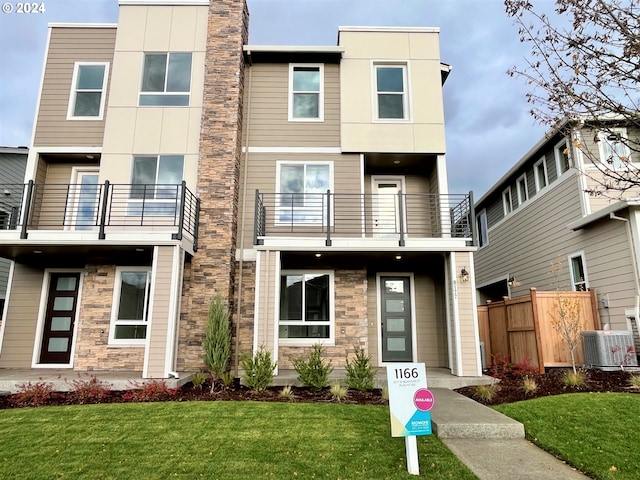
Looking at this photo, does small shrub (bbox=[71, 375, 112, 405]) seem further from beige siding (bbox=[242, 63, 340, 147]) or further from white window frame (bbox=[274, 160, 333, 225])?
beige siding (bbox=[242, 63, 340, 147])

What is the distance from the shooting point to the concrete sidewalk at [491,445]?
4.60 m

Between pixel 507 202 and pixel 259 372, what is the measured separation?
14061mm

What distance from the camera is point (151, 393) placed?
765 centimetres

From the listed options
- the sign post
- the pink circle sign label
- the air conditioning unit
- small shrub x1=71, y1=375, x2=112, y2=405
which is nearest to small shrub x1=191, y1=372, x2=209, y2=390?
small shrub x1=71, y1=375, x2=112, y2=405

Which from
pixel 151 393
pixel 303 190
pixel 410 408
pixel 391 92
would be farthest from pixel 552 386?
pixel 391 92

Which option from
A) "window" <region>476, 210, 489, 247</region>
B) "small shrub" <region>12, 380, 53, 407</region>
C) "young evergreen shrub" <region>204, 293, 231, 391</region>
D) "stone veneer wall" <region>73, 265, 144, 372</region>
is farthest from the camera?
"window" <region>476, 210, 489, 247</region>

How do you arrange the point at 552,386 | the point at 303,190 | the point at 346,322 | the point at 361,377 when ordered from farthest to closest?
the point at 303,190 → the point at 346,322 → the point at 361,377 → the point at 552,386

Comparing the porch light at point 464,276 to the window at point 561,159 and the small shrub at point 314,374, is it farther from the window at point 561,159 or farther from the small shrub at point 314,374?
the window at point 561,159

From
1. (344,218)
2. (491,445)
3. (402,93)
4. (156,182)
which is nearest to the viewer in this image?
(491,445)

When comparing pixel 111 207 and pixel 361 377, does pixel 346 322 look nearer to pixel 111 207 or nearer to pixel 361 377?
pixel 361 377

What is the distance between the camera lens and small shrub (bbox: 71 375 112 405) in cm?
757

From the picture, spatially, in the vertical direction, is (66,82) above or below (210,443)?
above

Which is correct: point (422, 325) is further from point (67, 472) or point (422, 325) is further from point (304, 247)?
point (67, 472)

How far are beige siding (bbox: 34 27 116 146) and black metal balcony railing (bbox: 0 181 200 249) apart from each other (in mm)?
1429
